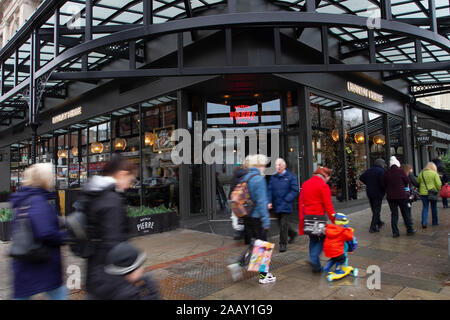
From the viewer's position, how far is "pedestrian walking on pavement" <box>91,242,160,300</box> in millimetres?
2082

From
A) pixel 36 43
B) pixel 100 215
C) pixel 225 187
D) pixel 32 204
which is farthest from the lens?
pixel 225 187

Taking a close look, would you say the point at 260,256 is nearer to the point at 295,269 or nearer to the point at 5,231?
the point at 295,269

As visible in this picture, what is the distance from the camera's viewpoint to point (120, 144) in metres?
11.9

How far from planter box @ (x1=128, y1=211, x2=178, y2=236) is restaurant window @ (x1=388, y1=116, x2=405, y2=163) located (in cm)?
1147

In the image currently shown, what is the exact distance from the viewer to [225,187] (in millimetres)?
9742

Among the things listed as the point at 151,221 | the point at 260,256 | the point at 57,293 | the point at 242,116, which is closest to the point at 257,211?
the point at 260,256

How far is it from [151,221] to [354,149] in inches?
321

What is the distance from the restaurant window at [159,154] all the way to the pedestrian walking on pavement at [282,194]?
436cm

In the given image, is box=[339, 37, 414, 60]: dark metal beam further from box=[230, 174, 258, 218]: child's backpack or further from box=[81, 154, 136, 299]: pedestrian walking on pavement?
box=[81, 154, 136, 299]: pedestrian walking on pavement

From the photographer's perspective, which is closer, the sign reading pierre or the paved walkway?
the paved walkway

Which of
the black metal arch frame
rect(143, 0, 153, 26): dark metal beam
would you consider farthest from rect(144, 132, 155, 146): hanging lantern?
rect(143, 0, 153, 26): dark metal beam

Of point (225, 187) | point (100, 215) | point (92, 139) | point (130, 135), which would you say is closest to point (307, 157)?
point (225, 187)

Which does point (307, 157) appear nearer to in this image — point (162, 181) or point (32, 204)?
point (162, 181)

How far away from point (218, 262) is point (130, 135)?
7.57 m
